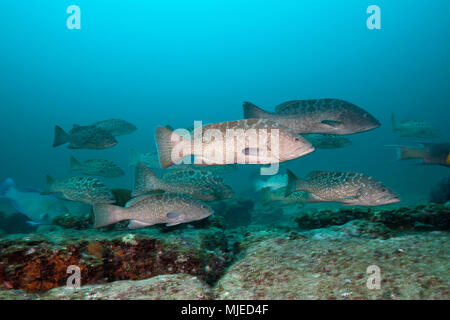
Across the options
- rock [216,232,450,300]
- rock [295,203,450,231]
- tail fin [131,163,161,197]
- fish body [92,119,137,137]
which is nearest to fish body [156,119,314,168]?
rock [216,232,450,300]

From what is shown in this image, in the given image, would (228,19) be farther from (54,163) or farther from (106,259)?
(106,259)

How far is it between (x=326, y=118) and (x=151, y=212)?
3.20 meters

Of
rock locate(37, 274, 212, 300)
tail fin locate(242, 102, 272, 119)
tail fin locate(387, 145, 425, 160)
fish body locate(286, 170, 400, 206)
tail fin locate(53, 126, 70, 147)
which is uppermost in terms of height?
tail fin locate(242, 102, 272, 119)

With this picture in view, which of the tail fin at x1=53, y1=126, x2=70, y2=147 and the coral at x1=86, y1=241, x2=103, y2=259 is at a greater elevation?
the tail fin at x1=53, y1=126, x2=70, y2=147

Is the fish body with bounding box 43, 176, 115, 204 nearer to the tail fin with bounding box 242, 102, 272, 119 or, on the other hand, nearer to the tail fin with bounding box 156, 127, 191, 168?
the tail fin with bounding box 156, 127, 191, 168

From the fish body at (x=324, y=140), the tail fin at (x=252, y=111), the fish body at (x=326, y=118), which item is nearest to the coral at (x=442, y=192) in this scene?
the fish body at (x=324, y=140)

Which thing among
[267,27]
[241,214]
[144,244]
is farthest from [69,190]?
[267,27]

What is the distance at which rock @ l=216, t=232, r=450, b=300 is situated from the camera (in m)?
1.89

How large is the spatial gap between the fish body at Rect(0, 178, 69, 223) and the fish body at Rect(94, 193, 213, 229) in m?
6.06

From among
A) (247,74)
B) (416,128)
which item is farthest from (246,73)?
(416,128)

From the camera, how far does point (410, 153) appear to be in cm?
544

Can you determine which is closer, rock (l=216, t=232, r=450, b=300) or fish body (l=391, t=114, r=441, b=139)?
rock (l=216, t=232, r=450, b=300)

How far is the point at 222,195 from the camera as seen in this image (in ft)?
17.6

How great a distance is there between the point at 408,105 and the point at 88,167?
4622 inches
